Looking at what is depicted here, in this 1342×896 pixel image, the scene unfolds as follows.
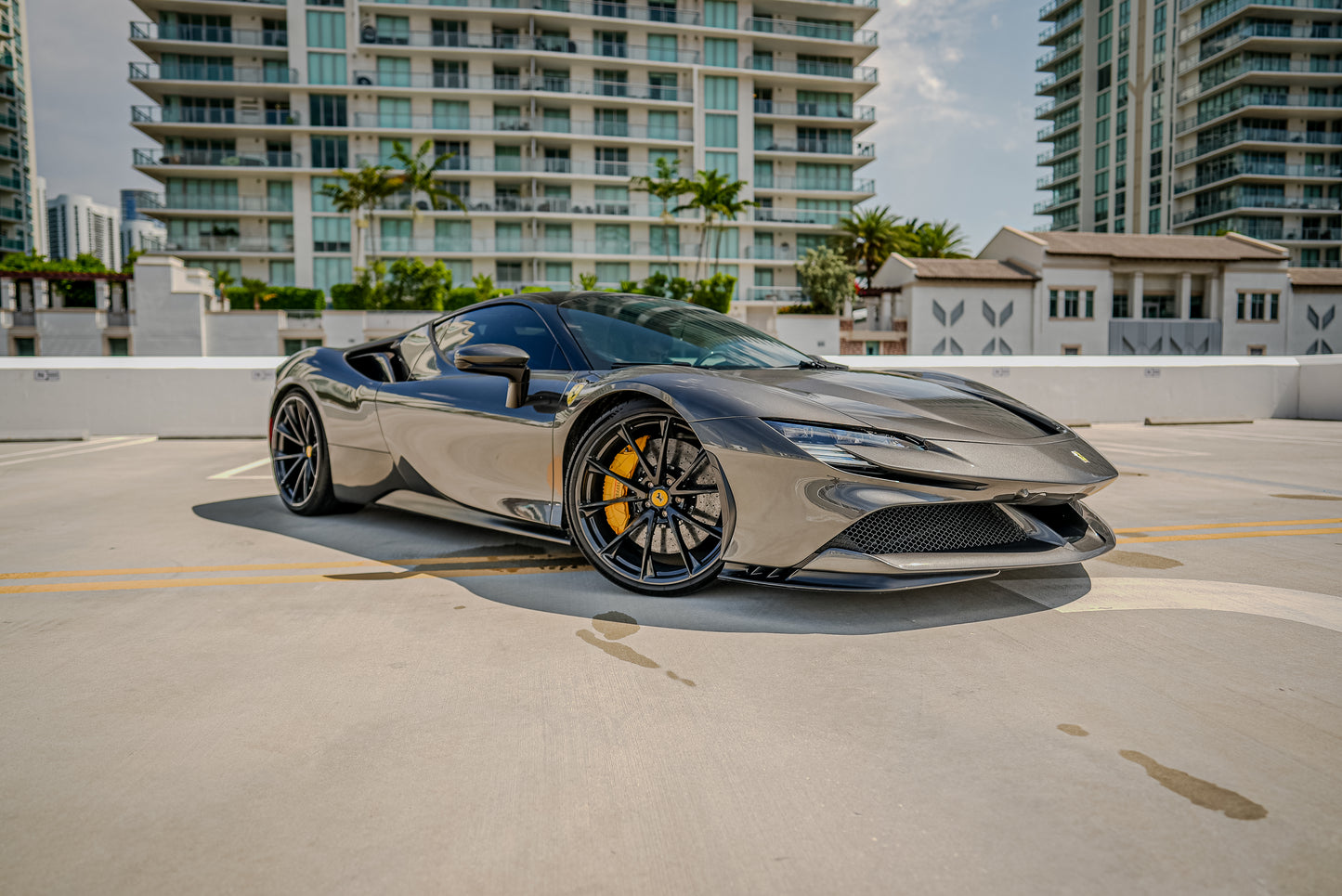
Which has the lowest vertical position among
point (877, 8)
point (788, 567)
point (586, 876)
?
point (586, 876)

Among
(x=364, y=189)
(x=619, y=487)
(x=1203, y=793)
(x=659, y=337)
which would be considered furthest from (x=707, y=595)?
(x=364, y=189)

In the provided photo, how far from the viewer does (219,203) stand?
50.8 m

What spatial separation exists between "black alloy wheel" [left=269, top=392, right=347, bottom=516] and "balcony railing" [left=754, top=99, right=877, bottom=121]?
56903 millimetres

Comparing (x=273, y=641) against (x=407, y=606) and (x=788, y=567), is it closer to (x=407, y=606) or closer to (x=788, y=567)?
(x=407, y=606)

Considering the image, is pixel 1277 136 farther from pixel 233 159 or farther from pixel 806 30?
pixel 233 159

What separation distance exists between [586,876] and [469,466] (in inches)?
102

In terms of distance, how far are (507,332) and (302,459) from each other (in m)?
1.86

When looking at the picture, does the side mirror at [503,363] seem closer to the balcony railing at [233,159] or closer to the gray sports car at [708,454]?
the gray sports car at [708,454]

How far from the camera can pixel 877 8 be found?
5853 cm

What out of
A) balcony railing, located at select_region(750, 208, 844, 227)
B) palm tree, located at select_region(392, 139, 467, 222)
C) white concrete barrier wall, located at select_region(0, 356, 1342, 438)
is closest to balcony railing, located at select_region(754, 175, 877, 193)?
balcony railing, located at select_region(750, 208, 844, 227)

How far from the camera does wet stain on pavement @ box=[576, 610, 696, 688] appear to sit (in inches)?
97.7

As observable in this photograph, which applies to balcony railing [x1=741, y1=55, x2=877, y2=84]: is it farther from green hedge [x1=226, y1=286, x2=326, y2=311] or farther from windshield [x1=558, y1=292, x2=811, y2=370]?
windshield [x1=558, y1=292, x2=811, y2=370]

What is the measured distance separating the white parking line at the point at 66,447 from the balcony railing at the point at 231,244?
144 feet

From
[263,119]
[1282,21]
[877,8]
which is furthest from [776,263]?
[1282,21]
